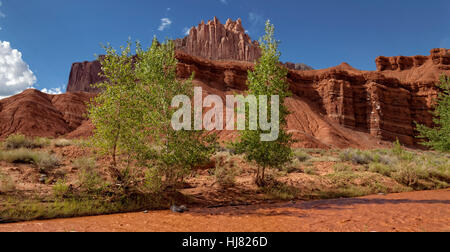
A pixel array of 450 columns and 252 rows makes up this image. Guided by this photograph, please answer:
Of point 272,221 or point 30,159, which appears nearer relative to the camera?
point 272,221

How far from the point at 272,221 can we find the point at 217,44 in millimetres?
108035

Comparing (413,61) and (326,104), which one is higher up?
(413,61)

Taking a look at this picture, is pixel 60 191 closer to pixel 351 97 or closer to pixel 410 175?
pixel 410 175

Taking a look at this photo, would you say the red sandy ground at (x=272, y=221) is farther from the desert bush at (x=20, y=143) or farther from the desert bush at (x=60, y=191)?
the desert bush at (x=20, y=143)

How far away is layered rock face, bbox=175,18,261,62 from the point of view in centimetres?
10531

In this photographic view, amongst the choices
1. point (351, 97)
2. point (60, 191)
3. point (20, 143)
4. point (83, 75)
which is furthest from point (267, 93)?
point (83, 75)

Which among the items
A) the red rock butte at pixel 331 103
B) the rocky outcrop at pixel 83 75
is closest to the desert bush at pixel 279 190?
the red rock butte at pixel 331 103

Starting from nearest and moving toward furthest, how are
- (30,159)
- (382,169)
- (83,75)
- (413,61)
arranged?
(30,159), (382,169), (413,61), (83,75)

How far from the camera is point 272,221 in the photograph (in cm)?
712

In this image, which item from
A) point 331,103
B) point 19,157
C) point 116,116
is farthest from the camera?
point 331,103

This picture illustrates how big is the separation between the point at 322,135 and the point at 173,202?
41.2m

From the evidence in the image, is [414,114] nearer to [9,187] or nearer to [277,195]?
[277,195]

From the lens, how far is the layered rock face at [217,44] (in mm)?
105312
